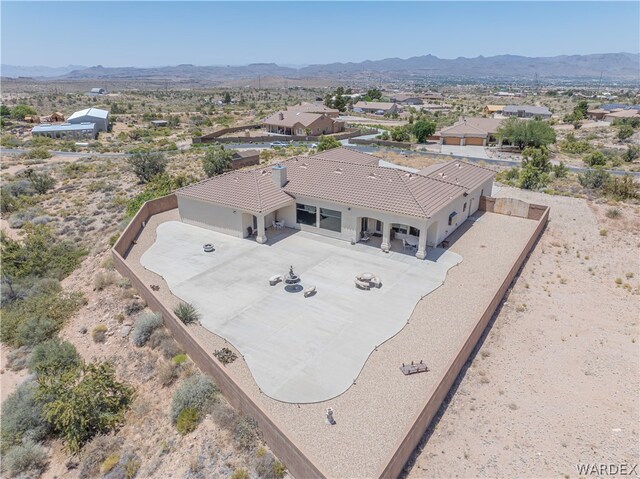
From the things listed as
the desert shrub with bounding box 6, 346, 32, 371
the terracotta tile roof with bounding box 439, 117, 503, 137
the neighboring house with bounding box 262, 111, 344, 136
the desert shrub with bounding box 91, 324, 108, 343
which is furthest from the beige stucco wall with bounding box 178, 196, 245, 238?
the terracotta tile roof with bounding box 439, 117, 503, 137

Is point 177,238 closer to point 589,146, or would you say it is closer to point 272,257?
point 272,257

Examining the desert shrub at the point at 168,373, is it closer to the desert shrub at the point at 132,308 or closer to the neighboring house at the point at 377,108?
the desert shrub at the point at 132,308

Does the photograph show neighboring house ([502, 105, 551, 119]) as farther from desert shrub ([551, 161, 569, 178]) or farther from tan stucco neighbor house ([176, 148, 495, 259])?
tan stucco neighbor house ([176, 148, 495, 259])

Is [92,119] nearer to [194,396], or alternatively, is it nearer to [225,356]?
[225,356]

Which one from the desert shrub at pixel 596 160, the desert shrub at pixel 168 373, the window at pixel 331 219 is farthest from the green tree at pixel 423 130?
the desert shrub at pixel 168 373

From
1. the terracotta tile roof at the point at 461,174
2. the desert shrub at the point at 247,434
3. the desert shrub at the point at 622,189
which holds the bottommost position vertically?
the desert shrub at the point at 247,434

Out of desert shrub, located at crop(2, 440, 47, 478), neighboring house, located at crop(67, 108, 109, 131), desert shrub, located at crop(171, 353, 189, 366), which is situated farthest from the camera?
neighboring house, located at crop(67, 108, 109, 131)

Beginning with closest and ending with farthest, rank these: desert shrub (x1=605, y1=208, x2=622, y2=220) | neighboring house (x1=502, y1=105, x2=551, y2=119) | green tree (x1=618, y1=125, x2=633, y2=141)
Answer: desert shrub (x1=605, y1=208, x2=622, y2=220), green tree (x1=618, y1=125, x2=633, y2=141), neighboring house (x1=502, y1=105, x2=551, y2=119)
